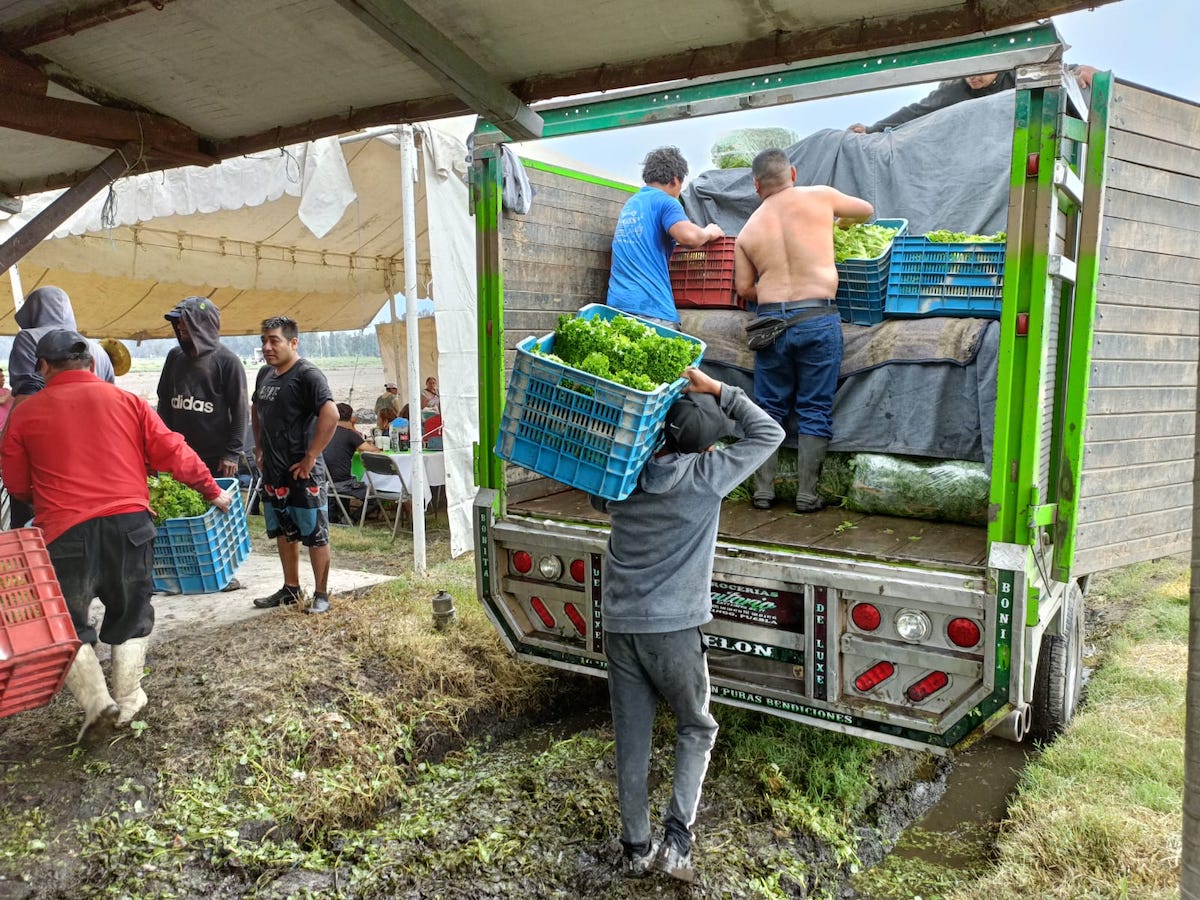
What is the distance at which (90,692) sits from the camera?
3693 mm

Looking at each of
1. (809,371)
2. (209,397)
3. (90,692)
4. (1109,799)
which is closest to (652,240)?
(809,371)

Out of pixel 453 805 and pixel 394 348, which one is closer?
pixel 453 805

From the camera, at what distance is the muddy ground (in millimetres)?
3117

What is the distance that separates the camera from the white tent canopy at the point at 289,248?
720cm

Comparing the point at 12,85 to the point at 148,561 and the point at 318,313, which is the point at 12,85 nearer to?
the point at 148,561

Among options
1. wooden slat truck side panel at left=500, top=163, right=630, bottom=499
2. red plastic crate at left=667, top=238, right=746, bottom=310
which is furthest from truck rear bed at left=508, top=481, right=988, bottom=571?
red plastic crate at left=667, top=238, right=746, bottom=310

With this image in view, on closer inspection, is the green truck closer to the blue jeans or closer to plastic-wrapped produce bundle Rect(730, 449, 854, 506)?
plastic-wrapped produce bundle Rect(730, 449, 854, 506)

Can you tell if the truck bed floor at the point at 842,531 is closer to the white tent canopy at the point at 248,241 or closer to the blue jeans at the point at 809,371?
the blue jeans at the point at 809,371

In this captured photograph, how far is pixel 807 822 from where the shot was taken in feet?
11.3

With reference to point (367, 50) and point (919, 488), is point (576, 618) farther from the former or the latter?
point (367, 50)

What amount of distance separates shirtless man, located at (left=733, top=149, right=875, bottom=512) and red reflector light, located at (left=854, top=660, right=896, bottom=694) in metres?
1.20

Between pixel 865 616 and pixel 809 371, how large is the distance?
1.56m

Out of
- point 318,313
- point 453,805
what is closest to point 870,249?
point 453,805

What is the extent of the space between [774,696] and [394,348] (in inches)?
468
